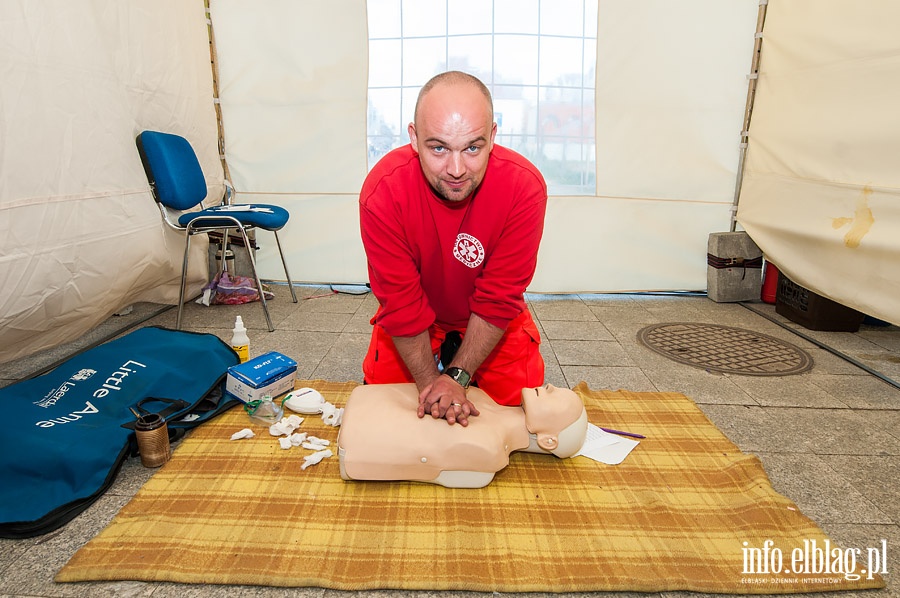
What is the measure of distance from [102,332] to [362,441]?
6.37ft

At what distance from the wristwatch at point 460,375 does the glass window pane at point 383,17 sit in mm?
2412

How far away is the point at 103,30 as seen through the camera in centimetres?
217

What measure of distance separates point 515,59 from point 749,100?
1.38 meters

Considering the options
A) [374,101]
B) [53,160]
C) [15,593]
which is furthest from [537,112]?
[15,593]

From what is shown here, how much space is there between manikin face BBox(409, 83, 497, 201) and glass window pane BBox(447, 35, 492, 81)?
6.72 ft

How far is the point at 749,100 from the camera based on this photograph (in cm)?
317

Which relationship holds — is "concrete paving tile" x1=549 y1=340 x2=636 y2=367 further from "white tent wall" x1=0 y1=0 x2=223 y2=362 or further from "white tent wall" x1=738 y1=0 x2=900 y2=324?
"white tent wall" x1=0 y1=0 x2=223 y2=362

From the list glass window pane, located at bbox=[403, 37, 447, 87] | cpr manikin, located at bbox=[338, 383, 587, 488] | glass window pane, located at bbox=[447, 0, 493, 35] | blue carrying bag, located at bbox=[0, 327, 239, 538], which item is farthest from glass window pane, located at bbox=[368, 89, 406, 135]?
cpr manikin, located at bbox=[338, 383, 587, 488]

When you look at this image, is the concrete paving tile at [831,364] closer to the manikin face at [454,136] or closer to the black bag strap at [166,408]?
the manikin face at [454,136]

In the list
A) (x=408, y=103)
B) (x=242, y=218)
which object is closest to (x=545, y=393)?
(x=242, y=218)

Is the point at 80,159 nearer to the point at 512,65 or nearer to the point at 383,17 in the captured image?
the point at 383,17

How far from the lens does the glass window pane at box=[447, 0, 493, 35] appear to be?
308cm

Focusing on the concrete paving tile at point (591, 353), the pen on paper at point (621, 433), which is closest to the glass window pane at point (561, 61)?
the concrete paving tile at point (591, 353)

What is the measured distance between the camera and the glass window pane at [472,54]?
10.2ft
